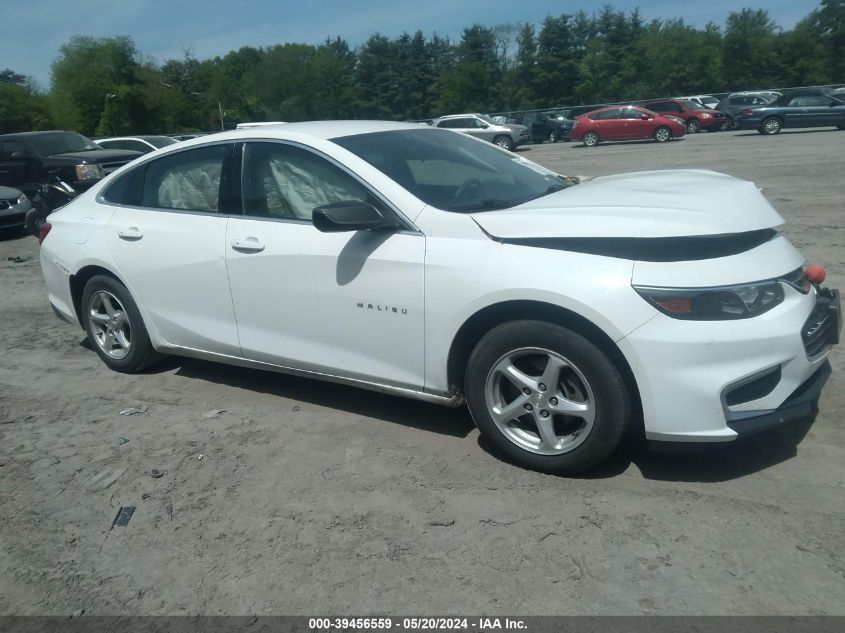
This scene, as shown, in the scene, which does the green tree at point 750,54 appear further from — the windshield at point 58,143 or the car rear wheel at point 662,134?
the windshield at point 58,143

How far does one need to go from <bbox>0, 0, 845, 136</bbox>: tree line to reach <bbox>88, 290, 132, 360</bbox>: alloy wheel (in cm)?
5433

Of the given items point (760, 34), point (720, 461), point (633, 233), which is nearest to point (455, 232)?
point (633, 233)

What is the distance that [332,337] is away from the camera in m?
4.21

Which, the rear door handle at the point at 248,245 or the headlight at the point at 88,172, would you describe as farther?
the headlight at the point at 88,172

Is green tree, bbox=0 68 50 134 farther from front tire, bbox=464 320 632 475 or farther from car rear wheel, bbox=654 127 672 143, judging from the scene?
front tire, bbox=464 320 632 475

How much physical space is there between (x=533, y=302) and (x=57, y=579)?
2.32 meters

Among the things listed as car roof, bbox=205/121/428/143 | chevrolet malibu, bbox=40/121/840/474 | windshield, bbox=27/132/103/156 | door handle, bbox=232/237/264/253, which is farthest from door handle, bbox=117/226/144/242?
windshield, bbox=27/132/103/156

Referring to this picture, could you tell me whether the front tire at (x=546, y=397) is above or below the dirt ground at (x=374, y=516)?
above

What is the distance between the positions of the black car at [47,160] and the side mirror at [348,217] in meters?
11.4

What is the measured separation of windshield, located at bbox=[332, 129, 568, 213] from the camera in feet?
13.6

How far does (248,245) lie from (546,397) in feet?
6.43

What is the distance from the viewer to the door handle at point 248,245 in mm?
4391

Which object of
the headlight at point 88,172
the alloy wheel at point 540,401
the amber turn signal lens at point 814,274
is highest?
the amber turn signal lens at point 814,274

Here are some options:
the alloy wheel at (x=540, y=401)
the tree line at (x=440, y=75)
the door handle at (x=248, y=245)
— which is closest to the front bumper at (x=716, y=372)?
the alloy wheel at (x=540, y=401)
